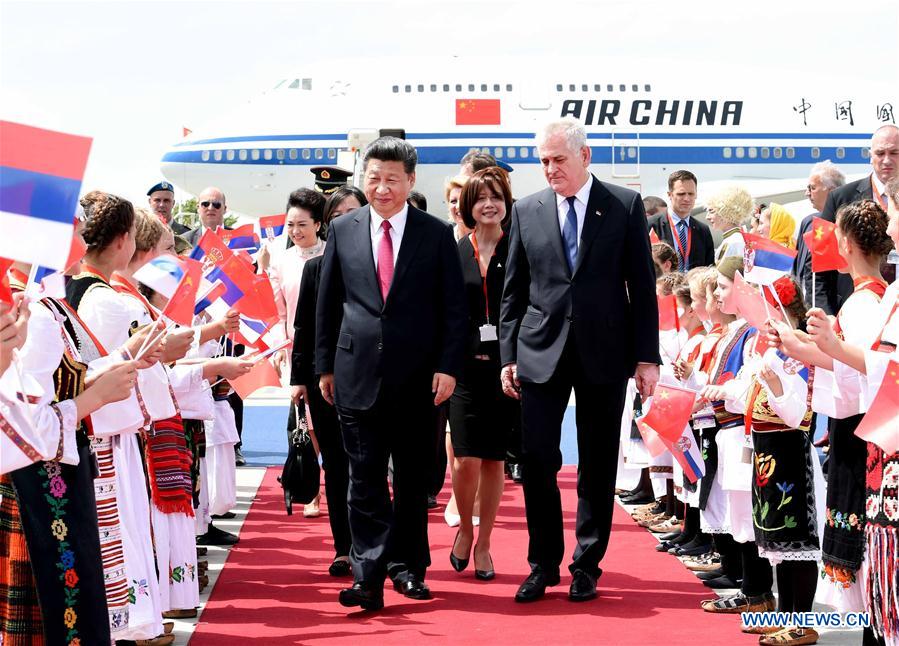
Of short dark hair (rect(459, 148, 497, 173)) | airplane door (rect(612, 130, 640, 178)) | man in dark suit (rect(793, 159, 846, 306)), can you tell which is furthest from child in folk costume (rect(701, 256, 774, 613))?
airplane door (rect(612, 130, 640, 178))

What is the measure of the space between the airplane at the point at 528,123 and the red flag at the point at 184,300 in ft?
64.5

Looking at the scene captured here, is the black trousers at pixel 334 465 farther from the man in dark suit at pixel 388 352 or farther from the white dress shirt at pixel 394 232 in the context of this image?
the white dress shirt at pixel 394 232

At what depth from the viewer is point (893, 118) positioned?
85.4ft

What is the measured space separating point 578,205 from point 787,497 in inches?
66.0

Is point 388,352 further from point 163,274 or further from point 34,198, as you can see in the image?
point 34,198

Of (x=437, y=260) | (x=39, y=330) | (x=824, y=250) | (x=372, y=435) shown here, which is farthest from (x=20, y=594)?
(x=824, y=250)

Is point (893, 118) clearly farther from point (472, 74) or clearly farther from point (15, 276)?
point (15, 276)

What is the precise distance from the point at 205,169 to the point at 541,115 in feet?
22.2

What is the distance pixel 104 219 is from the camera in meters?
4.21

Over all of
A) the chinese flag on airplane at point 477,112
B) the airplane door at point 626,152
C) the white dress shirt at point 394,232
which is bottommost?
the white dress shirt at point 394,232

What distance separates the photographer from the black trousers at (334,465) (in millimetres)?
6137

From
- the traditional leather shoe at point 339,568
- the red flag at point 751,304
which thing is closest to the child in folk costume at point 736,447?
the red flag at point 751,304

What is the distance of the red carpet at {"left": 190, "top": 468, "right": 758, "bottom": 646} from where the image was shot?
16.0ft

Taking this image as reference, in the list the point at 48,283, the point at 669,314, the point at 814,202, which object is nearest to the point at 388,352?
the point at 48,283
